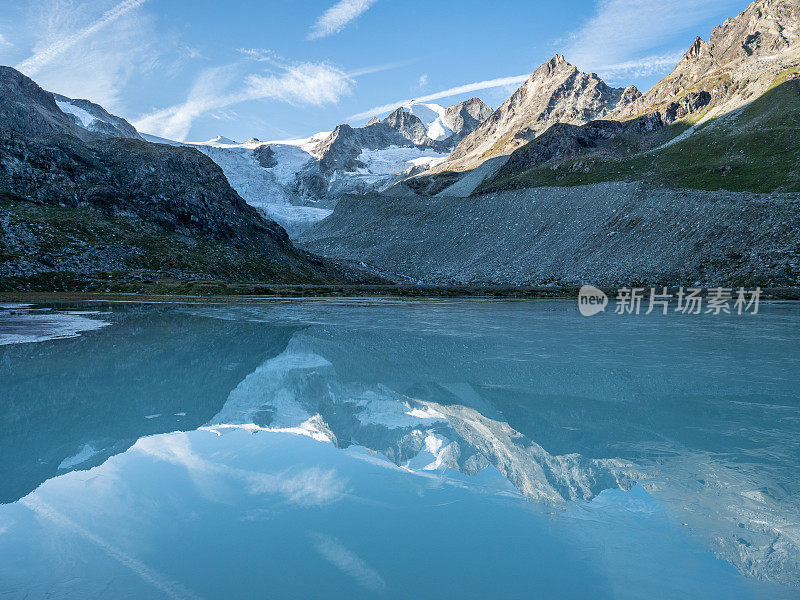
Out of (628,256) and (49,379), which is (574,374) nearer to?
(49,379)

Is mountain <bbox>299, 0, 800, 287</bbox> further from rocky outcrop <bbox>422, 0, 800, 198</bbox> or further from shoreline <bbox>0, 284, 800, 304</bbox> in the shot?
shoreline <bbox>0, 284, 800, 304</bbox>

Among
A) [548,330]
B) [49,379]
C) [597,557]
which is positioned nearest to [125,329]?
[49,379]

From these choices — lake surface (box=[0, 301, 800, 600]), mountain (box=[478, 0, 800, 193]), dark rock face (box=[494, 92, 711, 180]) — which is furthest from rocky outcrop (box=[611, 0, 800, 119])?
lake surface (box=[0, 301, 800, 600])

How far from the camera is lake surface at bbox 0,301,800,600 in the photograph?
5.88m

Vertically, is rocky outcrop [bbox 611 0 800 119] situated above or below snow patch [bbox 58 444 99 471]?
above

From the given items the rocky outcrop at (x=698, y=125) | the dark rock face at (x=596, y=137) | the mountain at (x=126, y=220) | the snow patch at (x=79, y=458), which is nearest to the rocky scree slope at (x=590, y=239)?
the rocky outcrop at (x=698, y=125)

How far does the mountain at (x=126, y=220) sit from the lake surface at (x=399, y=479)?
217 ft

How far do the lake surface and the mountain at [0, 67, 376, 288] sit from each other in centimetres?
6626

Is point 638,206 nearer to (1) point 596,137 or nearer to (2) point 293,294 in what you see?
(2) point 293,294

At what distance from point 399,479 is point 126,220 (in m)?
98.7

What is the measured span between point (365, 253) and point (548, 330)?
11381 cm

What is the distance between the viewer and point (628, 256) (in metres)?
90.4

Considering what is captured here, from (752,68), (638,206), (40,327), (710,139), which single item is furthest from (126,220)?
(752,68)

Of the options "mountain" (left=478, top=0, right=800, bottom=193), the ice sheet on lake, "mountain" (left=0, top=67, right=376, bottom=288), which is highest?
"mountain" (left=478, top=0, right=800, bottom=193)
